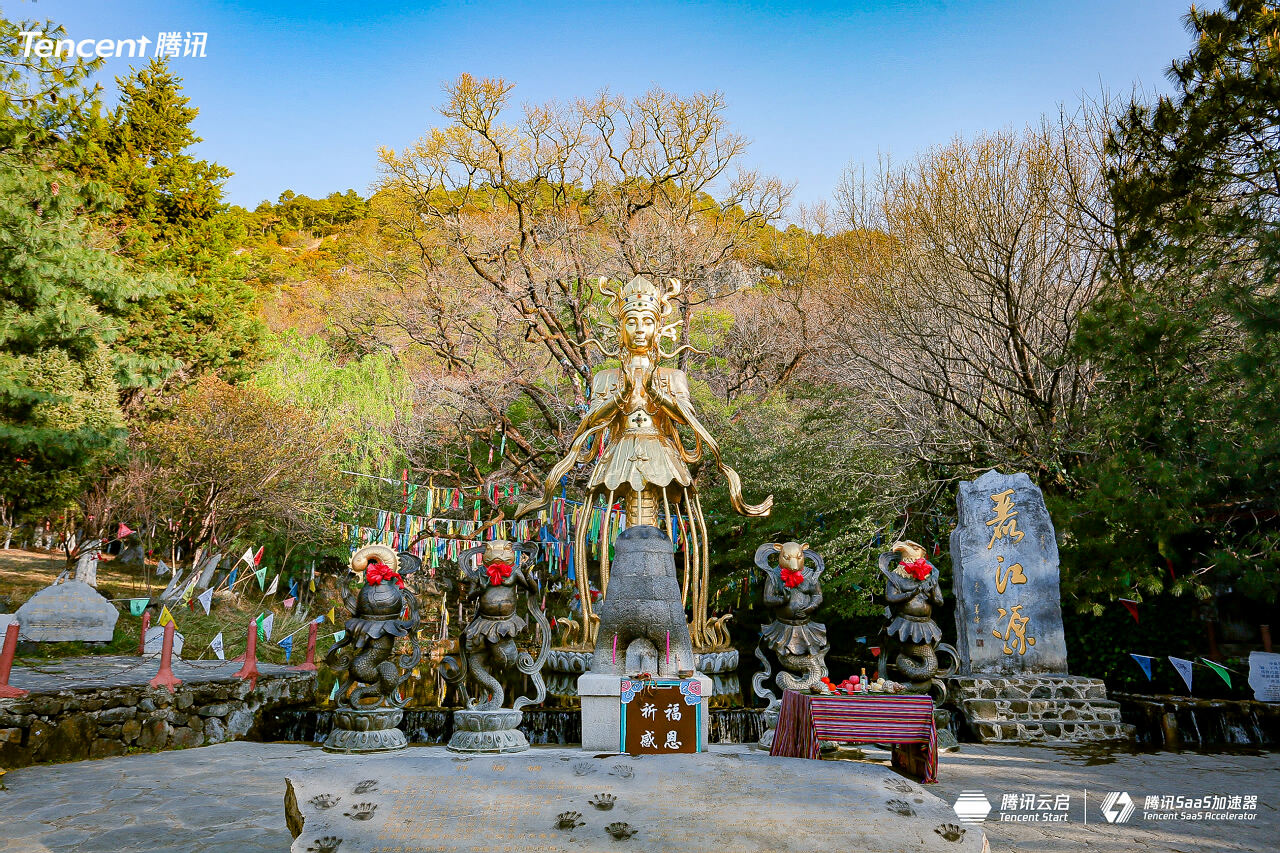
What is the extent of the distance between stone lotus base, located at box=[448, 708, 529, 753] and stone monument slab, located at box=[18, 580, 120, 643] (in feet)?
29.2

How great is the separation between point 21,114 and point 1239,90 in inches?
549

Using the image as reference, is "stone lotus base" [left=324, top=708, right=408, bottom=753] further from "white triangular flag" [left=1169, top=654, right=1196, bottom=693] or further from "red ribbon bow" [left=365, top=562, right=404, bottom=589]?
"white triangular flag" [left=1169, top=654, right=1196, bottom=693]

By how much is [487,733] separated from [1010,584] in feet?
18.9

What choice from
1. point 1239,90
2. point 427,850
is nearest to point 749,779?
point 427,850

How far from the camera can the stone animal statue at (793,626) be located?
24.8 feet

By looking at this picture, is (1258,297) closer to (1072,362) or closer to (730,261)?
(1072,362)

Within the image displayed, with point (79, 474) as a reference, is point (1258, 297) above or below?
above

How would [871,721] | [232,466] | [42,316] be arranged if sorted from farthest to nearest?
[232,466]
[42,316]
[871,721]

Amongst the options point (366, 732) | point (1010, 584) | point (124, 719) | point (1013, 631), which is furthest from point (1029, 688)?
point (124, 719)

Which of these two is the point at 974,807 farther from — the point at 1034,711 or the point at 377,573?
the point at 377,573

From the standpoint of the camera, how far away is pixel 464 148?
18.3 m

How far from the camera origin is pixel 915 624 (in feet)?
25.1

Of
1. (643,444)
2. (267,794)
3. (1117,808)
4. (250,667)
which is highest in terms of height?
(643,444)

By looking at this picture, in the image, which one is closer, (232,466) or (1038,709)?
(1038,709)
